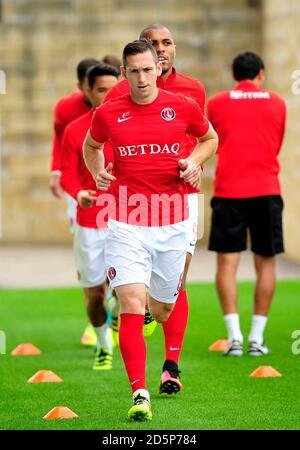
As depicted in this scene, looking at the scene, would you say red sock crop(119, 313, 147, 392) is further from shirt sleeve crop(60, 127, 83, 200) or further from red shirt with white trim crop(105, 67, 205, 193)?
shirt sleeve crop(60, 127, 83, 200)

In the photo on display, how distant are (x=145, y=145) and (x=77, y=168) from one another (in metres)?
2.31

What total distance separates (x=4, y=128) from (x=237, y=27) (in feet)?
11.4

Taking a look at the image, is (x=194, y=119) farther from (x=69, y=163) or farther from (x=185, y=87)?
(x=69, y=163)

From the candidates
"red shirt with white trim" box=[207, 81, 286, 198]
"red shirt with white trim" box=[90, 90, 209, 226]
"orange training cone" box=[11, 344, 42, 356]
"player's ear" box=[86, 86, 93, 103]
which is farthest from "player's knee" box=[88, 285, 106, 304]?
"red shirt with white trim" box=[90, 90, 209, 226]

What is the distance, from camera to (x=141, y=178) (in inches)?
324

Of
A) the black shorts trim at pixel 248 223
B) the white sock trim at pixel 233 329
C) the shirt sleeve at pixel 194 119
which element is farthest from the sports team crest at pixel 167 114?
the white sock trim at pixel 233 329

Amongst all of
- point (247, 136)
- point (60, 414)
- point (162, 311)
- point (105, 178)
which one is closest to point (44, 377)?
point (162, 311)

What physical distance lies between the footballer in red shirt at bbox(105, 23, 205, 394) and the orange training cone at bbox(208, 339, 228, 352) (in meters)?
2.03

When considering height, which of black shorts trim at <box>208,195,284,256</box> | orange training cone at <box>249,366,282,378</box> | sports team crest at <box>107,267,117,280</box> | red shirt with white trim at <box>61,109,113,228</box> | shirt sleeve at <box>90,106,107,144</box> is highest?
shirt sleeve at <box>90,106,107,144</box>

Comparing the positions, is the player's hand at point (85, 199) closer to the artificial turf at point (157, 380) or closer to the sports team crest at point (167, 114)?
the artificial turf at point (157, 380)

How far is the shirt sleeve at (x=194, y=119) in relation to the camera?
834 cm

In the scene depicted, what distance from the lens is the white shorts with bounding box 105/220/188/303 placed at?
816cm

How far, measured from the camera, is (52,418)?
26.7 feet

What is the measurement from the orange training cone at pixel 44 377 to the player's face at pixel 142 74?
2.47 metres
